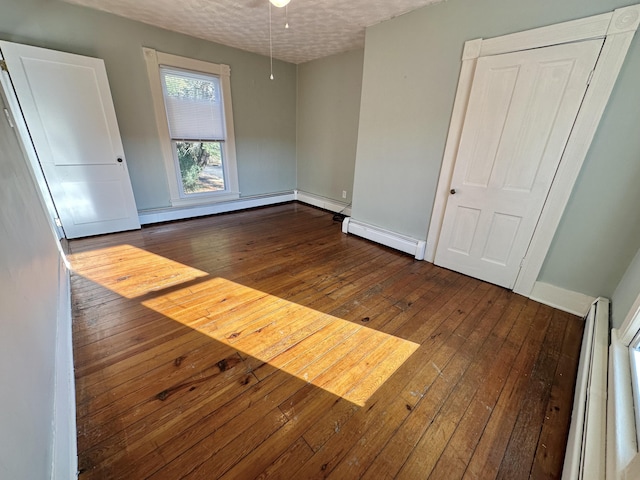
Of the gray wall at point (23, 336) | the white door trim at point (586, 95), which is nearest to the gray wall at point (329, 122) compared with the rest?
the white door trim at point (586, 95)

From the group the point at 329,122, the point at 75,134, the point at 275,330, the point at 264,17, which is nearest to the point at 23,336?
the point at 275,330

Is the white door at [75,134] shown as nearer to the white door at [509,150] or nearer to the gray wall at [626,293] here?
the white door at [509,150]

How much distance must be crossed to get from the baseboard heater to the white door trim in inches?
29.5

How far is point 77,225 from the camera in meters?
3.23

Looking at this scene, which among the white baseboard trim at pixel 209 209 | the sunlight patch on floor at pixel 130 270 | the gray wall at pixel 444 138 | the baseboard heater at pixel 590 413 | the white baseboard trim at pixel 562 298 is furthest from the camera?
the white baseboard trim at pixel 209 209

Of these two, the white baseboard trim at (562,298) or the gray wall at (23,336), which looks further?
the white baseboard trim at (562,298)

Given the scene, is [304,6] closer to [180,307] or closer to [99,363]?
[180,307]

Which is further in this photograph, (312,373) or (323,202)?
(323,202)

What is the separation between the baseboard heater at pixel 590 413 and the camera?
3.18 feet

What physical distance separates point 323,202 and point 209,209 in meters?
2.04

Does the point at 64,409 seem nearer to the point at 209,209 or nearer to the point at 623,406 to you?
the point at 623,406

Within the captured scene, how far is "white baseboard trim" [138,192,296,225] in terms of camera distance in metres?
3.88

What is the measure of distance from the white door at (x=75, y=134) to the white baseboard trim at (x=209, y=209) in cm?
35

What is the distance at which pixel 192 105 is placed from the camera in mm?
3879
